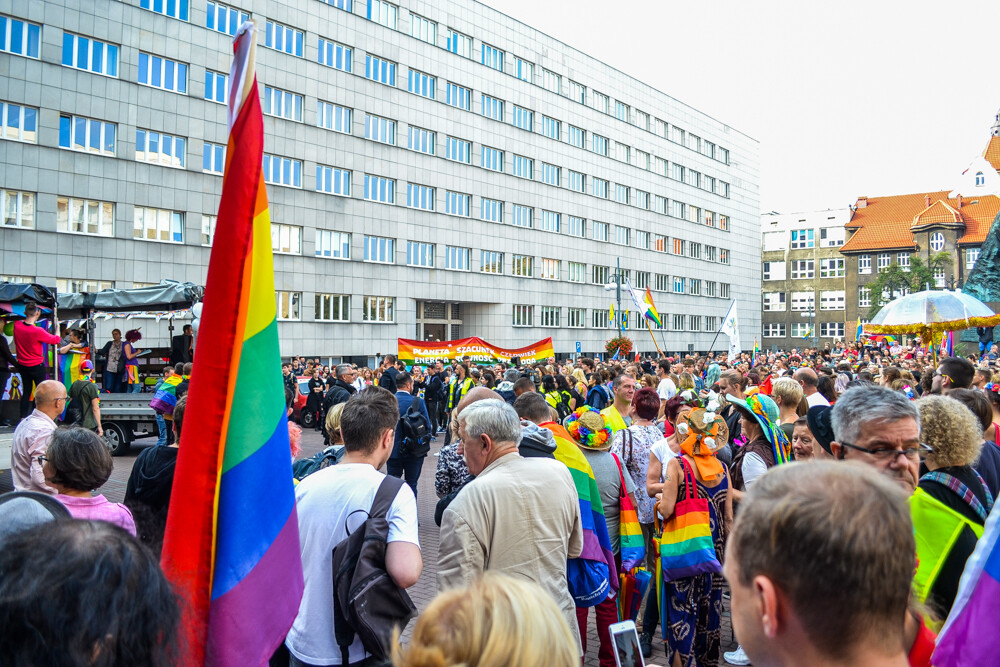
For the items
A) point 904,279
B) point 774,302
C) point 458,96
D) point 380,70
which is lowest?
point 774,302

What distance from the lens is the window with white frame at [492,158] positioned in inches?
1909

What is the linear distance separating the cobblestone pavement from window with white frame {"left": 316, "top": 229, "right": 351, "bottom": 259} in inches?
840

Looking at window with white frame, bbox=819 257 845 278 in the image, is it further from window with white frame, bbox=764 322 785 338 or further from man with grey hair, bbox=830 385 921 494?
man with grey hair, bbox=830 385 921 494

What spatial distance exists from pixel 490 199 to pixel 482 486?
45.9 metres

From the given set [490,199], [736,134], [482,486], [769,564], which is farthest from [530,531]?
[736,134]

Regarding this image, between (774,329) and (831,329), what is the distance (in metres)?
6.45

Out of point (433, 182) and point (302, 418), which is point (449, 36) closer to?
point (433, 182)

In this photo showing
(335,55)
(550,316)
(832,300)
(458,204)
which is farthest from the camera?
(832,300)

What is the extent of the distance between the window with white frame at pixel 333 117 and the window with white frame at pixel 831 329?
208ft

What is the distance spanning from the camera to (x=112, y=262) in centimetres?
3150

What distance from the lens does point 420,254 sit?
4391 centimetres

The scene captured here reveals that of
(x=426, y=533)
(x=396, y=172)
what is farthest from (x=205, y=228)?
(x=426, y=533)

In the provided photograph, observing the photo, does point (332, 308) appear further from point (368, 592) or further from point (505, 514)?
point (368, 592)

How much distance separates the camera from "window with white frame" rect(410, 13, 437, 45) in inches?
1730
